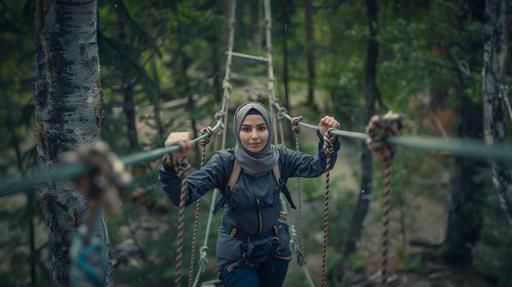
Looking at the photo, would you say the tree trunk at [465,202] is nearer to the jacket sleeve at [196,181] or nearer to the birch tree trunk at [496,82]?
the birch tree trunk at [496,82]

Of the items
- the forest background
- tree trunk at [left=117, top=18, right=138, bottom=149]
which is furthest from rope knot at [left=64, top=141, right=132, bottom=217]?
tree trunk at [left=117, top=18, right=138, bottom=149]

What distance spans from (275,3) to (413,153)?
366 centimetres

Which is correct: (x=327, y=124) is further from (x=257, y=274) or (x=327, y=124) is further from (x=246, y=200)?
(x=257, y=274)

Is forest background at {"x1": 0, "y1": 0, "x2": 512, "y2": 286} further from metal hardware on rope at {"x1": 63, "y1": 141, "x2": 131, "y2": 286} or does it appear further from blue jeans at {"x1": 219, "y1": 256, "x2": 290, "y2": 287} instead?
metal hardware on rope at {"x1": 63, "y1": 141, "x2": 131, "y2": 286}

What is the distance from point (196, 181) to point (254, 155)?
40 centimetres

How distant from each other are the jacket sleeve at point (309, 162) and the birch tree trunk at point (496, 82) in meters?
2.64

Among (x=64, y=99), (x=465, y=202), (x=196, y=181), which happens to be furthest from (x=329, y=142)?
(x=465, y=202)

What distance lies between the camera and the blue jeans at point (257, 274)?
2.88m

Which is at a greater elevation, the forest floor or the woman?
the woman

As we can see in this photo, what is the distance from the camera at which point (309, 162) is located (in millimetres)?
3053

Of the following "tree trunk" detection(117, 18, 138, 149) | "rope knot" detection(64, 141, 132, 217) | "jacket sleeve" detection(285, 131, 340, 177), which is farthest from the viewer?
"tree trunk" detection(117, 18, 138, 149)

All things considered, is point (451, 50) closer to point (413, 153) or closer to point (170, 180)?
point (413, 153)

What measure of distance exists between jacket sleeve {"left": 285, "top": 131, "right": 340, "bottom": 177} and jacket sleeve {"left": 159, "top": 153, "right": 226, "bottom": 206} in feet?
1.53

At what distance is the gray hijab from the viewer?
2.87 m
